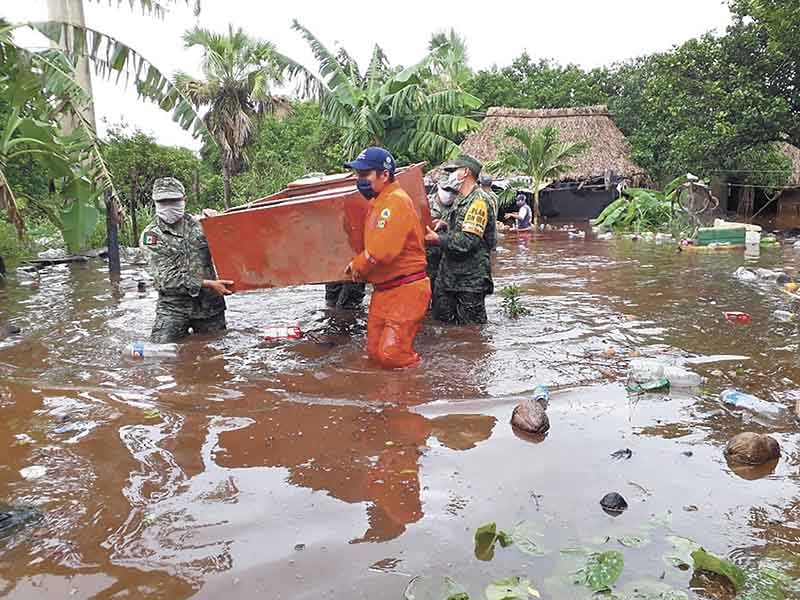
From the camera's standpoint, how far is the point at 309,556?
2.69 metres

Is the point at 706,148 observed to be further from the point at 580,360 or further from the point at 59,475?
the point at 59,475

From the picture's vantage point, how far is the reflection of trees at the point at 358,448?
3.15 metres

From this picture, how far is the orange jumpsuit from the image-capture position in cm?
484

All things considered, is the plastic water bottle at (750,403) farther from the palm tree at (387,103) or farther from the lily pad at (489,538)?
the palm tree at (387,103)

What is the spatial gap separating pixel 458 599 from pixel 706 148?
17.6 meters

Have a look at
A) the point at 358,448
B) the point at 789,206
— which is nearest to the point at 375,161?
the point at 358,448

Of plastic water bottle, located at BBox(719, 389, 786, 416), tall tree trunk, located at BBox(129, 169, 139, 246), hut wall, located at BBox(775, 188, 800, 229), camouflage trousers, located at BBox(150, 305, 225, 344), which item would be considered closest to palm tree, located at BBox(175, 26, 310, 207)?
tall tree trunk, located at BBox(129, 169, 139, 246)

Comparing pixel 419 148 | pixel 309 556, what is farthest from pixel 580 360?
pixel 419 148

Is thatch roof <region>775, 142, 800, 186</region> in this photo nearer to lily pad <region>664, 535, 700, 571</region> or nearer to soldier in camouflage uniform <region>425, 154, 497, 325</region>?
soldier in camouflage uniform <region>425, 154, 497, 325</region>

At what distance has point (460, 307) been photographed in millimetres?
6730

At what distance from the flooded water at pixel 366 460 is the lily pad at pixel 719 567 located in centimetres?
6

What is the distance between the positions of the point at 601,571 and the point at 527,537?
0.37 meters

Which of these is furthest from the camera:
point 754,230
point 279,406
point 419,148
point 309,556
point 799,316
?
point 419,148

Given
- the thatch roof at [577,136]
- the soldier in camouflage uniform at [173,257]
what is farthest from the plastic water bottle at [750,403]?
the thatch roof at [577,136]
